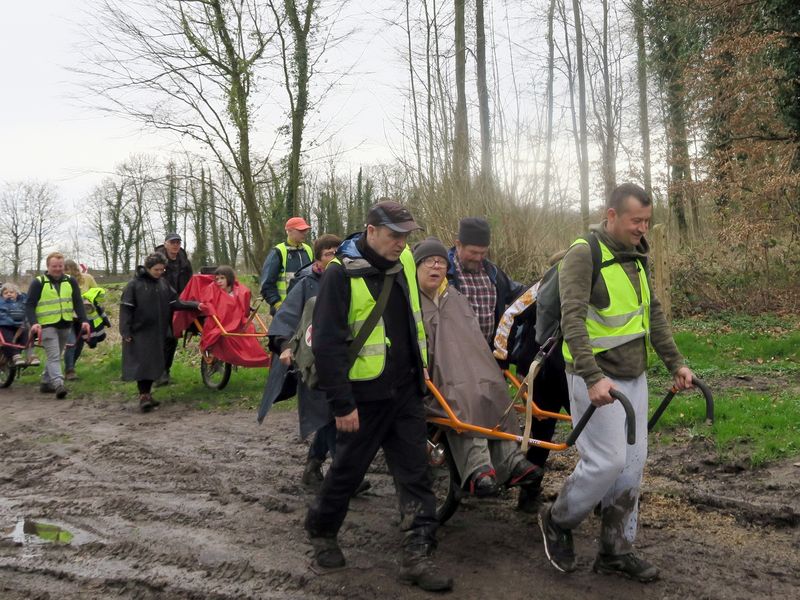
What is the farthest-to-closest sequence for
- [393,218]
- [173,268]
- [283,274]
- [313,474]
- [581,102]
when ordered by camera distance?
[581,102] → [173,268] → [283,274] → [313,474] → [393,218]

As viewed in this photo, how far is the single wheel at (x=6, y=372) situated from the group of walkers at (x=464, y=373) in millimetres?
9579

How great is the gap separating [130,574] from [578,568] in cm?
258

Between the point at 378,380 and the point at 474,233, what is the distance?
179 centimetres

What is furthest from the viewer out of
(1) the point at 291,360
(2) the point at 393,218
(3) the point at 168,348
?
(3) the point at 168,348

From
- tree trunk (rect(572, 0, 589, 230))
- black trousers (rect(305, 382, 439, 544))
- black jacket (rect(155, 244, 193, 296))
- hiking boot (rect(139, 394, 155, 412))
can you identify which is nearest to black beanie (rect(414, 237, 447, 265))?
black trousers (rect(305, 382, 439, 544))

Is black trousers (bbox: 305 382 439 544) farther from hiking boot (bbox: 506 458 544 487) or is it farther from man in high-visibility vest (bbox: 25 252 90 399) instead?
man in high-visibility vest (bbox: 25 252 90 399)

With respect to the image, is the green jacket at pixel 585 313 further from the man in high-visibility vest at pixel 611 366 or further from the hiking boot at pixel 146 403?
the hiking boot at pixel 146 403

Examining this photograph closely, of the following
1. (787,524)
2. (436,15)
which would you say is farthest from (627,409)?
(436,15)

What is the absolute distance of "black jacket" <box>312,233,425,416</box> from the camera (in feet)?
14.3

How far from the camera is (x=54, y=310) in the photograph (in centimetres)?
1206

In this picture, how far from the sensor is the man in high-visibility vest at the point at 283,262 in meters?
9.25

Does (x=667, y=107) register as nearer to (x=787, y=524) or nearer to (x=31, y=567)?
(x=787, y=524)

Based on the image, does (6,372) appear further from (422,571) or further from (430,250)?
(422,571)

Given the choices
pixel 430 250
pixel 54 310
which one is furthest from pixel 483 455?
pixel 54 310
